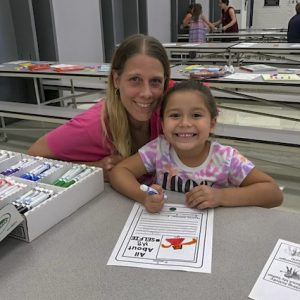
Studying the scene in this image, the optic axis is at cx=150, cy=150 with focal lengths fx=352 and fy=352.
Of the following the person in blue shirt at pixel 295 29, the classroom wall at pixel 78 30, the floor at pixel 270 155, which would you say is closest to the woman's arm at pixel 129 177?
the floor at pixel 270 155

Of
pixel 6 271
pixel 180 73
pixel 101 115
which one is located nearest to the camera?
pixel 6 271

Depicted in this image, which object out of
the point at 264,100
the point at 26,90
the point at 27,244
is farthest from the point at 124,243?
the point at 26,90

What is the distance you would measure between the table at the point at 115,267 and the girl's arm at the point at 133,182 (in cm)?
7

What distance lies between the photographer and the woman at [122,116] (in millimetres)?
1280

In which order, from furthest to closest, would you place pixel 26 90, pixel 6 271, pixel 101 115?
pixel 26 90 → pixel 101 115 → pixel 6 271

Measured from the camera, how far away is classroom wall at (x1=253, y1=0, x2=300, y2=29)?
12467mm

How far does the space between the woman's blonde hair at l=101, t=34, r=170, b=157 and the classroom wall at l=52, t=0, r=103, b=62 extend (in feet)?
13.3

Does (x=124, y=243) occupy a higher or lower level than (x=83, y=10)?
lower

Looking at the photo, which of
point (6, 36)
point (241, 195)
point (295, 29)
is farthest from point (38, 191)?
point (295, 29)

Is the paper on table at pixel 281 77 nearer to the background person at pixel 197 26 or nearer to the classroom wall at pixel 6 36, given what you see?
the classroom wall at pixel 6 36

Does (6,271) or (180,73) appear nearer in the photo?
(6,271)

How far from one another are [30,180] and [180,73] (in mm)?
2343

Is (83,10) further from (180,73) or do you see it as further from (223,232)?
(223,232)

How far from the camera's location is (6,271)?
30.5 inches
